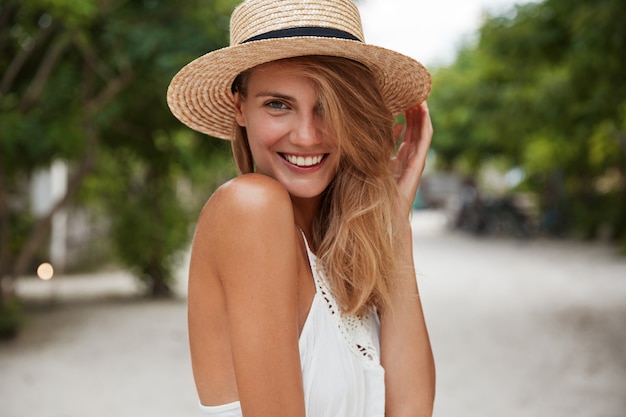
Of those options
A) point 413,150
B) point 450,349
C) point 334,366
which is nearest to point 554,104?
point 450,349

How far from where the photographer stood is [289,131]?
5.62 feet

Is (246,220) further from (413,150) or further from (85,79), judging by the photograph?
(85,79)

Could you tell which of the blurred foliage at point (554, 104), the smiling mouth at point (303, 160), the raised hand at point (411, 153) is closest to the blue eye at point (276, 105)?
the smiling mouth at point (303, 160)

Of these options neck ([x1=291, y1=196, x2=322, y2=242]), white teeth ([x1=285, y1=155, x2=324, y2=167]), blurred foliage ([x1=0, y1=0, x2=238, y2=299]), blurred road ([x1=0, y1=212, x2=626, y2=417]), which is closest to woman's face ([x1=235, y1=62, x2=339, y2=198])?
white teeth ([x1=285, y1=155, x2=324, y2=167])

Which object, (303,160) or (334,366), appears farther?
(303,160)

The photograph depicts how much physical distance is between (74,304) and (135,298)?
1.05 metres

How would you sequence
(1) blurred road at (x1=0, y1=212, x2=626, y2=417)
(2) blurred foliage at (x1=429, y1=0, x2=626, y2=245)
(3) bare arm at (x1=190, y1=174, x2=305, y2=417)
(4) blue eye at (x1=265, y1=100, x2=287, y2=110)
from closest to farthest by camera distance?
(3) bare arm at (x1=190, y1=174, x2=305, y2=417) < (4) blue eye at (x1=265, y1=100, x2=287, y2=110) < (1) blurred road at (x1=0, y1=212, x2=626, y2=417) < (2) blurred foliage at (x1=429, y1=0, x2=626, y2=245)

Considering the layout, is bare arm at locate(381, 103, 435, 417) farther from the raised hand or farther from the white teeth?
the white teeth

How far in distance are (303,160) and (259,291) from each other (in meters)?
0.41

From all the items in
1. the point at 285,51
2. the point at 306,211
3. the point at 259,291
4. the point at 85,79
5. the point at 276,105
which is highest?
the point at 85,79

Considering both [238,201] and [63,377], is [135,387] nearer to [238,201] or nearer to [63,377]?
[63,377]

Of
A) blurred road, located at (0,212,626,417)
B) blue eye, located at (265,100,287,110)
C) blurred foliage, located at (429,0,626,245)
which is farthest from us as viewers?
blurred foliage, located at (429,0,626,245)

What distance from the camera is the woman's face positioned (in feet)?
5.57

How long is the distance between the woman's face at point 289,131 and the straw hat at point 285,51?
0.06m
